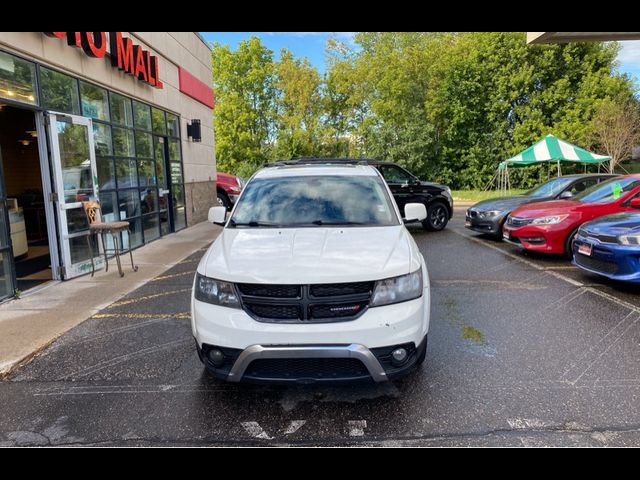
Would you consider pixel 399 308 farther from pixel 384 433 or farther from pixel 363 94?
pixel 363 94

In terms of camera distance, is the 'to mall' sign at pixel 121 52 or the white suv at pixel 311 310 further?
the 'to mall' sign at pixel 121 52

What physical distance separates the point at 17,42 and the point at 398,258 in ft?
20.1

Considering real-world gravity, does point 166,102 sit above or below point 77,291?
above

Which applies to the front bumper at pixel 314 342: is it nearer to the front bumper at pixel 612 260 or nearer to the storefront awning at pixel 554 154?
the front bumper at pixel 612 260

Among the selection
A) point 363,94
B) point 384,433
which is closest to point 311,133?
point 363,94

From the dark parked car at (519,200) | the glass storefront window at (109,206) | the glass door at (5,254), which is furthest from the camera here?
the dark parked car at (519,200)

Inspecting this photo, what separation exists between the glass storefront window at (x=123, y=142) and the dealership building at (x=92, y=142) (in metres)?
0.02

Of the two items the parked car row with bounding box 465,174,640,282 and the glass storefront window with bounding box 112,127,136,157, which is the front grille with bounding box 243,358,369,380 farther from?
the glass storefront window with bounding box 112,127,136,157

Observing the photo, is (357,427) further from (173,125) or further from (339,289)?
(173,125)

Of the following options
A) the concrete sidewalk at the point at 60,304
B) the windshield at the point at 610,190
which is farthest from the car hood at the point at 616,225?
the concrete sidewalk at the point at 60,304

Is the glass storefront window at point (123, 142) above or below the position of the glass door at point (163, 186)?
above

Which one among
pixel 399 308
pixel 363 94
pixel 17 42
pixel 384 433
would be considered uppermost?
pixel 363 94

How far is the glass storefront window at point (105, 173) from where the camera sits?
826 cm

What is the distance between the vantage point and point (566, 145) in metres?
18.5
